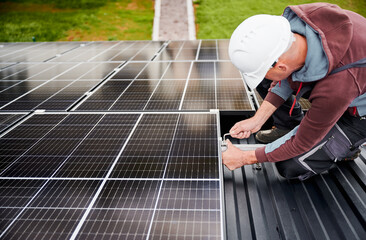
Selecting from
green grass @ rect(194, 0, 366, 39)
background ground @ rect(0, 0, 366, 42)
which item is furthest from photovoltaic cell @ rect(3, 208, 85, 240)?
green grass @ rect(194, 0, 366, 39)

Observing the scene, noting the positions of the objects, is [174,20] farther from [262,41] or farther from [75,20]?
[262,41]

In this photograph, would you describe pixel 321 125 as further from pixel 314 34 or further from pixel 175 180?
pixel 175 180

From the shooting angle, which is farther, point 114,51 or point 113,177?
point 114,51

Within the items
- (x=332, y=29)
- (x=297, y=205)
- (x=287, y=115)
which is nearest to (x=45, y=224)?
(x=297, y=205)

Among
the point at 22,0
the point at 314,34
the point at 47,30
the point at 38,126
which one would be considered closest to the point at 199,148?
the point at 314,34

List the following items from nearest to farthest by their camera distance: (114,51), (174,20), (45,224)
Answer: (45,224), (114,51), (174,20)

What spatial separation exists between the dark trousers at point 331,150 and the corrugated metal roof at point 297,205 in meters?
0.18

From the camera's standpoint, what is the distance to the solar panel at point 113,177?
1878mm

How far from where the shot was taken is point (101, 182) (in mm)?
2301

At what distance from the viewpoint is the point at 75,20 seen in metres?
20.2

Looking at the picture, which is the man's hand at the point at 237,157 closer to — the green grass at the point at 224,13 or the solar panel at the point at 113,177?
the solar panel at the point at 113,177

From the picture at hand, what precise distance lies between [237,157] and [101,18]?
71.5 ft

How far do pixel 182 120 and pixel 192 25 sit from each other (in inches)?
649

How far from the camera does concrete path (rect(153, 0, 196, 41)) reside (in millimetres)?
17125
